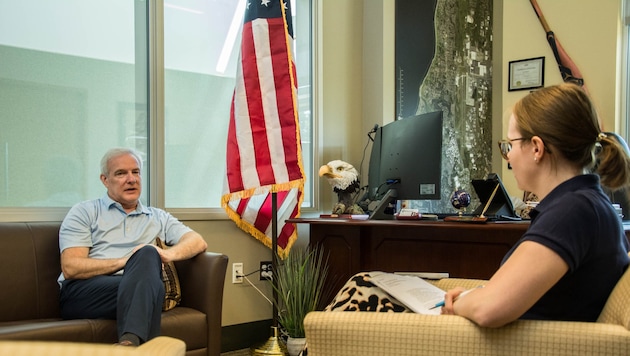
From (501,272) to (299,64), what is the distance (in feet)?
8.29

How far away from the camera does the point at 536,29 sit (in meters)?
3.41

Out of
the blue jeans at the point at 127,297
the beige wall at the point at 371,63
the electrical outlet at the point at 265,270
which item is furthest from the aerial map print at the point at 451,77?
the blue jeans at the point at 127,297

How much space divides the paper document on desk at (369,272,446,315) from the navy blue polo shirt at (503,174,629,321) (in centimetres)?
26

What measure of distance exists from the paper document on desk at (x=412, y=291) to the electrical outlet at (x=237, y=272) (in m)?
1.51

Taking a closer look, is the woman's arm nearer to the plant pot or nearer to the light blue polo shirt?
the light blue polo shirt

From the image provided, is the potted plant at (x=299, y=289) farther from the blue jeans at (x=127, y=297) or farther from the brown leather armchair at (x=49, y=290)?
the blue jeans at (x=127, y=297)

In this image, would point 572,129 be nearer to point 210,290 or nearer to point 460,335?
point 460,335

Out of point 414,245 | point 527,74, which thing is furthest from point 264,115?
point 527,74

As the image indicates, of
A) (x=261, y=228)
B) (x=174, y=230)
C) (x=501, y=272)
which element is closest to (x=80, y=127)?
(x=174, y=230)

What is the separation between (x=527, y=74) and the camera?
3443 millimetres

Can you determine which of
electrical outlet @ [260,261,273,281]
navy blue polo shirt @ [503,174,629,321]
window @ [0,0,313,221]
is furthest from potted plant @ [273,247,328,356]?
navy blue polo shirt @ [503,174,629,321]

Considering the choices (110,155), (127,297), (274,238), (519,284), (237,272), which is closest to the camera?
(519,284)

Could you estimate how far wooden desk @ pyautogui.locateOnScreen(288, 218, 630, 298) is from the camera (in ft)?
7.20

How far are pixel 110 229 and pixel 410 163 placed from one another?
1377 millimetres
